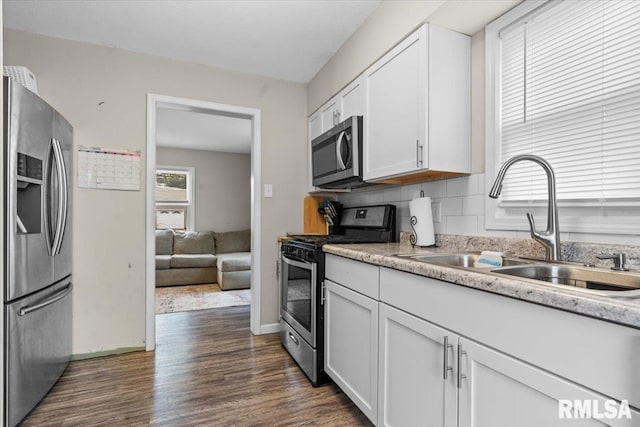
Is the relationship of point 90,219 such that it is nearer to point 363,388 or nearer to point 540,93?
point 363,388

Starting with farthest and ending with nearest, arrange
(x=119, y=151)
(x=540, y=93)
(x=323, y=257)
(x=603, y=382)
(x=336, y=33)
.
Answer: (x=119, y=151)
(x=336, y=33)
(x=323, y=257)
(x=540, y=93)
(x=603, y=382)

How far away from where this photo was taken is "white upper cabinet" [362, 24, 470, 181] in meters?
1.66

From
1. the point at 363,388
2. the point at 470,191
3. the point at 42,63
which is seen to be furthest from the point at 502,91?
the point at 42,63

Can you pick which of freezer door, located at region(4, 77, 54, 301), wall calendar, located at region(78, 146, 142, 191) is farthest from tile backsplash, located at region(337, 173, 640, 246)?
freezer door, located at region(4, 77, 54, 301)

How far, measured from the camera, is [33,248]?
1.78m

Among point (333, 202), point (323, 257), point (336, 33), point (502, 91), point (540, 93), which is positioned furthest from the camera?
point (333, 202)

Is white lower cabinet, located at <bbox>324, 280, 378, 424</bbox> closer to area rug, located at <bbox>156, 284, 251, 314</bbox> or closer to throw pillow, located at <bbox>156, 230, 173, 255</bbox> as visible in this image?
area rug, located at <bbox>156, 284, 251, 314</bbox>

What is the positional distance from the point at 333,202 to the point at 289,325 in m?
1.13

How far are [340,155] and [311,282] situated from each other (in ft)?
2.94

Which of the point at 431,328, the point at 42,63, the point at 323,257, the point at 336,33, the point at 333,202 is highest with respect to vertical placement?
the point at 336,33

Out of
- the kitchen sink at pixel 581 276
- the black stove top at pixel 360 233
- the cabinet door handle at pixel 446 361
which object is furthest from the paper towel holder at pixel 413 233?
the cabinet door handle at pixel 446 361

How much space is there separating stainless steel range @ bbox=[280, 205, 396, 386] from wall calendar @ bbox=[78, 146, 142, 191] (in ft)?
4.40

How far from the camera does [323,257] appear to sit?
2004 millimetres

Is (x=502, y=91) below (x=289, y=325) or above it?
above
